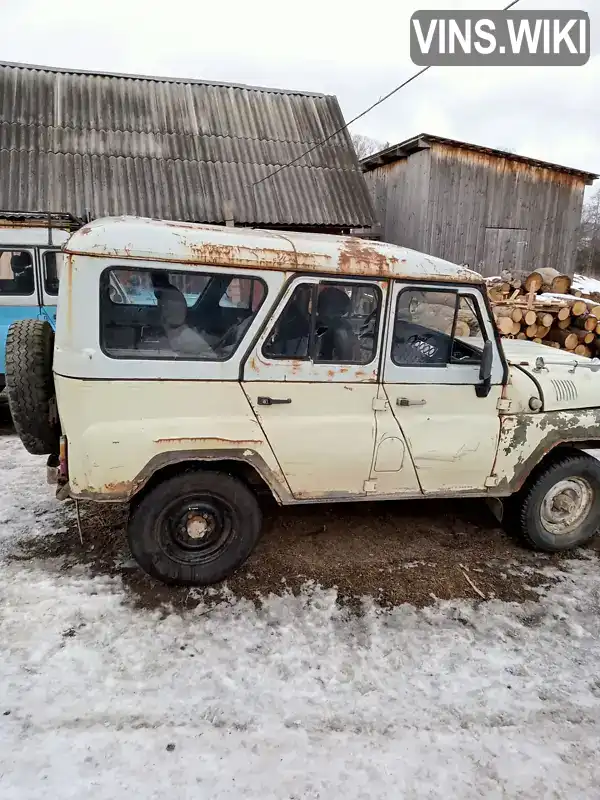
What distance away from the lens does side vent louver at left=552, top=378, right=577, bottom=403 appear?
395 centimetres

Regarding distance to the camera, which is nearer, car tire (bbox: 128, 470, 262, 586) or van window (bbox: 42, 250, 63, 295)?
car tire (bbox: 128, 470, 262, 586)

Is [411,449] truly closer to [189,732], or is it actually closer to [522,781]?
[522,781]

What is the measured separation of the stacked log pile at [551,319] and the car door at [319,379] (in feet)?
21.4

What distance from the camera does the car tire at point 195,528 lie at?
11.3 feet

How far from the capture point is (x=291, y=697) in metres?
2.80

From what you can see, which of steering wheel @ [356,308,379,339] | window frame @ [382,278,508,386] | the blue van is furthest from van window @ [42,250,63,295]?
window frame @ [382,278,508,386]

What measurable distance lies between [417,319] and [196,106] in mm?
13597

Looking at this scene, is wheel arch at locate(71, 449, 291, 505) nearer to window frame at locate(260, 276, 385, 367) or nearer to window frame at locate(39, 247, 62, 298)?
window frame at locate(260, 276, 385, 367)

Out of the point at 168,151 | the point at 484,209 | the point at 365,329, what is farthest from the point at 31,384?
the point at 484,209

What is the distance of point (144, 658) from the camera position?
2.99m

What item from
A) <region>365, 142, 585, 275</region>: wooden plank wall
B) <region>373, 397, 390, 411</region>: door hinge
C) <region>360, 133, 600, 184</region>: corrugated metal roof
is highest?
<region>360, 133, 600, 184</region>: corrugated metal roof

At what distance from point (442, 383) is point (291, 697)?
6.98 ft

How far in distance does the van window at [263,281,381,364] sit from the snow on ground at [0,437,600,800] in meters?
1.60

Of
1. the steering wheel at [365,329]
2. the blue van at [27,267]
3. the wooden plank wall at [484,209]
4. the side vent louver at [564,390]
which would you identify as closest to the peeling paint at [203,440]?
the steering wheel at [365,329]
